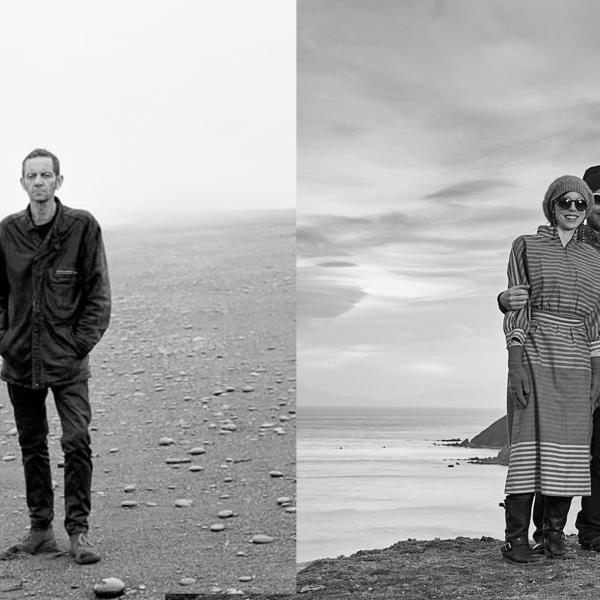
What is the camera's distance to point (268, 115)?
4.16m

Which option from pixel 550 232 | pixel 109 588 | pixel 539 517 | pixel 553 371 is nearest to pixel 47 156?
pixel 109 588

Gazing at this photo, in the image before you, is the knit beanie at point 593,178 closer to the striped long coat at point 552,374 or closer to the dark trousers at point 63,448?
the striped long coat at point 552,374

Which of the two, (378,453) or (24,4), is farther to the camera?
(378,453)

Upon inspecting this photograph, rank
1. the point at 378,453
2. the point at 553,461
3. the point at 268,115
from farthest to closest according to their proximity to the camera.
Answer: the point at 378,453 < the point at 268,115 < the point at 553,461

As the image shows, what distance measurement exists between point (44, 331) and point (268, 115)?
54.5 inches

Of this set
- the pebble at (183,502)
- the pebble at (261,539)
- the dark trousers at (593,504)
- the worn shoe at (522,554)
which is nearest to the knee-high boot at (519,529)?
the worn shoe at (522,554)

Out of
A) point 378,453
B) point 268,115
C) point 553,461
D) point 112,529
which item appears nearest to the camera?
point 553,461

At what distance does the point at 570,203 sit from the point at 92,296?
1.82 metres

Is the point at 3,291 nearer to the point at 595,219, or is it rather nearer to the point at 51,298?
the point at 51,298

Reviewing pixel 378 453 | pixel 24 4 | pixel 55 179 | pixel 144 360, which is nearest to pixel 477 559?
pixel 378 453

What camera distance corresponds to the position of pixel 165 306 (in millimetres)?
4273

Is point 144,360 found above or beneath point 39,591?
above

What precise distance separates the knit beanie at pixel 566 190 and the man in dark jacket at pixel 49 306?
1698 mm

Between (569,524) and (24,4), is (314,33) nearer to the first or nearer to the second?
(24,4)
